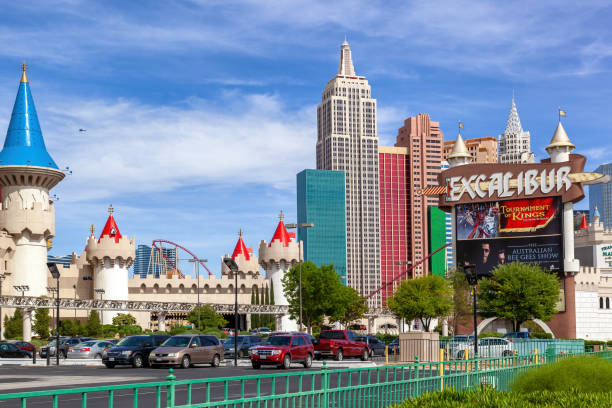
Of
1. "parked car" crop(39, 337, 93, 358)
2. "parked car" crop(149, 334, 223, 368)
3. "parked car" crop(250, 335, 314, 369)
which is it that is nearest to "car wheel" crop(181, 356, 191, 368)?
"parked car" crop(149, 334, 223, 368)

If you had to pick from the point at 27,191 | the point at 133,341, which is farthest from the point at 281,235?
the point at 133,341

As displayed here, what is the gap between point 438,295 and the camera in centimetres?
8012

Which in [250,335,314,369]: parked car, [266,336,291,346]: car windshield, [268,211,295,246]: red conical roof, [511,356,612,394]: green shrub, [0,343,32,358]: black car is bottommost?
[0,343,32,358]: black car

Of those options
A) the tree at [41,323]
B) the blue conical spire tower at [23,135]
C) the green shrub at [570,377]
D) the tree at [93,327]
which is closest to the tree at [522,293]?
the tree at [93,327]

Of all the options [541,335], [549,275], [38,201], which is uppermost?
[38,201]

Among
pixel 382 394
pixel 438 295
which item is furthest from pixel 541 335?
pixel 382 394

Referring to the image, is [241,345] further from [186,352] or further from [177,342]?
[186,352]

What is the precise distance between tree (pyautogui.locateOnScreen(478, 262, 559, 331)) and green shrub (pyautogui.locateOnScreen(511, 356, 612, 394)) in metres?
57.5

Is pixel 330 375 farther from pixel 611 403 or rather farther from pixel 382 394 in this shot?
pixel 611 403

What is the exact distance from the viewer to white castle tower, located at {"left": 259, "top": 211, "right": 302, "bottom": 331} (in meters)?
104

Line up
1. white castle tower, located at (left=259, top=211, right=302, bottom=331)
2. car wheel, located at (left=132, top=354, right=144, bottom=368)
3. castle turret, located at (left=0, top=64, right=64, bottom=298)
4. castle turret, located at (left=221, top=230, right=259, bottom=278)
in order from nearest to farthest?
car wheel, located at (left=132, top=354, right=144, bottom=368)
castle turret, located at (left=0, top=64, right=64, bottom=298)
white castle tower, located at (left=259, top=211, right=302, bottom=331)
castle turret, located at (left=221, top=230, right=259, bottom=278)

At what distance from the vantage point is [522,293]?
71812 millimetres

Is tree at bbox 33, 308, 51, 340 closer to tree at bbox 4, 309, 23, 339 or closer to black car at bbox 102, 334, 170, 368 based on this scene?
tree at bbox 4, 309, 23, 339

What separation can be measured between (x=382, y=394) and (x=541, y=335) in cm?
6197
